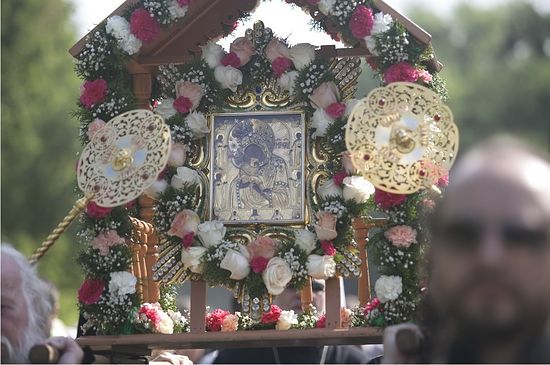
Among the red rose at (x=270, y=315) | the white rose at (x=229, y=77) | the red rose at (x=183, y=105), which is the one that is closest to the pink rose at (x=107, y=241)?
the red rose at (x=183, y=105)

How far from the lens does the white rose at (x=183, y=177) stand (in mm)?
6137

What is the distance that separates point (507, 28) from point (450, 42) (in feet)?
13.4

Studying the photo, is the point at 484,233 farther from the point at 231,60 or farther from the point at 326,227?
the point at 231,60

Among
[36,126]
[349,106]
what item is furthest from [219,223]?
[36,126]

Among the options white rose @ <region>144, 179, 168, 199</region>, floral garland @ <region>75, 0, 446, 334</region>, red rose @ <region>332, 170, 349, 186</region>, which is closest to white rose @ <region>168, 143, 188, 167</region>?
floral garland @ <region>75, 0, 446, 334</region>

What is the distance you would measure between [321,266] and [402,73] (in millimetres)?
993

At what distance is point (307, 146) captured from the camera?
6.11 metres

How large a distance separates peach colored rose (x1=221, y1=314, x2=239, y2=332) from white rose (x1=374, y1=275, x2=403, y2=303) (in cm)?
79

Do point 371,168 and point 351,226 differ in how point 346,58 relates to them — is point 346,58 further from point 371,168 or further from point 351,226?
point 371,168

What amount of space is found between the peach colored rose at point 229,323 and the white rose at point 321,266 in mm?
514

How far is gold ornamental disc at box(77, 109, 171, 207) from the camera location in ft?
17.9

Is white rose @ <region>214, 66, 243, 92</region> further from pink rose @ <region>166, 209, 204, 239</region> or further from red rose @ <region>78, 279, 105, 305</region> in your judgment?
red rose @ <region>78, 279, 105, 305</region>

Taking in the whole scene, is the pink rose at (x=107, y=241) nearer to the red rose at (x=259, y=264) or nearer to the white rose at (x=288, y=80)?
the red rose at (x=259, y=264)

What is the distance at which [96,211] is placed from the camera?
610 cm
